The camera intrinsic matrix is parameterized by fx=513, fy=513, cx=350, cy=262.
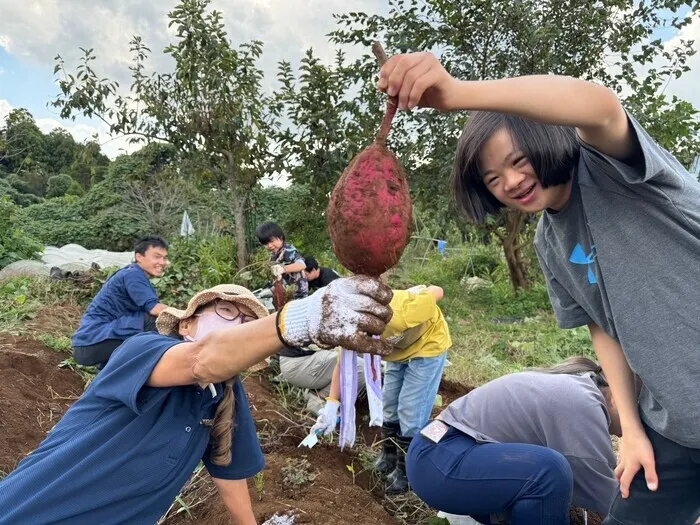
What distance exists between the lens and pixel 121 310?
4.29 m

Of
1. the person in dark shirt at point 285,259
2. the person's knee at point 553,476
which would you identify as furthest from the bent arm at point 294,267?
the person's knee at point 553,476

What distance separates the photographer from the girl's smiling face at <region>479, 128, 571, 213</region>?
4.57 feet

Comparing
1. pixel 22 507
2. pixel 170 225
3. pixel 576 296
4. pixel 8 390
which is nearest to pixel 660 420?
pixel 576 296

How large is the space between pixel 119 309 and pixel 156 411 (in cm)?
291

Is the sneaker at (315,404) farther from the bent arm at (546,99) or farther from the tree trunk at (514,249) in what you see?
→ the tree trunk at (514,249)

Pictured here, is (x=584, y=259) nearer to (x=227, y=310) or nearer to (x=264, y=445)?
(x=227, y=310)

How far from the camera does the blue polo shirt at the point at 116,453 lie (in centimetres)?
152

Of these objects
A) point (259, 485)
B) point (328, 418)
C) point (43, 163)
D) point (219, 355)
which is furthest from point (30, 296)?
point (43, 163)

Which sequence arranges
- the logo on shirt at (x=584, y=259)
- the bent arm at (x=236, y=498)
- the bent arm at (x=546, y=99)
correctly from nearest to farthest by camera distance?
the bent arm at (x=546, y=99) → the logo on shirt at (x=584, y=259) → the bent arm at (x=236, y=498)

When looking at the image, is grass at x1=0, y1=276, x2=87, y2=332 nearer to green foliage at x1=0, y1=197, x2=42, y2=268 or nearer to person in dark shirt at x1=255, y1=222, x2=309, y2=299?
green foliage at x1=0, y1=197, x2=42, y2=268

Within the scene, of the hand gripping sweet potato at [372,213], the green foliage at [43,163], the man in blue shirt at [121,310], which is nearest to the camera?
the hand gripping sweet potato at [372,213]

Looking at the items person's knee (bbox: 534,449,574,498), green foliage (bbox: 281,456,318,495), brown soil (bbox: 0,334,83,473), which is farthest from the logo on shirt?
brown soil (bbox: 0,334,83,473)

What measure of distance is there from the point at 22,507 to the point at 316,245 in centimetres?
542

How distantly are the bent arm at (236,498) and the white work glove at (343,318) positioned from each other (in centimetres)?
111
